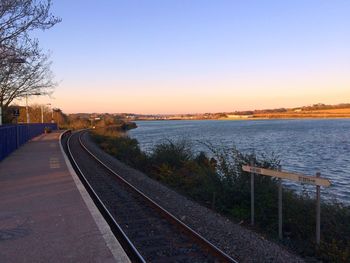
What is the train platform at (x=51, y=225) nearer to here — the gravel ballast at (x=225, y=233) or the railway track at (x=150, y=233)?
the railway track at (x=150, y=233)

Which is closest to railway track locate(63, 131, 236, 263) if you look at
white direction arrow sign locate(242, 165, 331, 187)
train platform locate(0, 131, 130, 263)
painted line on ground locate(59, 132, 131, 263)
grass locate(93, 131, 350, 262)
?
painted line on ground locate(59, 132, 131, 263)

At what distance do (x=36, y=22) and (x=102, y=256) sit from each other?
16.0 m

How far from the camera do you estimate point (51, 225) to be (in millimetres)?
9625

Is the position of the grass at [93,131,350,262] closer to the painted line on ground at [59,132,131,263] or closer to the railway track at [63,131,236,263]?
the railway track at [63,131,236,263]

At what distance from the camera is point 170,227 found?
34.3 feet

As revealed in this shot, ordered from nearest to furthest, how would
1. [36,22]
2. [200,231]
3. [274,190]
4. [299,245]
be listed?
[299,245] < [200,231] < [274,190] < [36,22]

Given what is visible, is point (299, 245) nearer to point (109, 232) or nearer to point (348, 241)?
point (348, 241)

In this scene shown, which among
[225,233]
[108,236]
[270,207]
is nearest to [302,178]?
[225,233]

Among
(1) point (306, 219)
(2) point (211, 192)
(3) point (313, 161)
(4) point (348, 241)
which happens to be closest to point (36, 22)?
(2) point (211, 192)

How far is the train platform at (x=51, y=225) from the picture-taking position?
24.6ft

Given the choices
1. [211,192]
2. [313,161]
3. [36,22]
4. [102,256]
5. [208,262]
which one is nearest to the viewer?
[102,256]

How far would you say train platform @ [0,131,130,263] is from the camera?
Answer: 7484mm

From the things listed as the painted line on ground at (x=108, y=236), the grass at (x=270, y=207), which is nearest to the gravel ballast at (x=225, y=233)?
the grass at (x=270, y=207)

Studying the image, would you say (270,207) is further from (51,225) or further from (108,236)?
(51,225)
